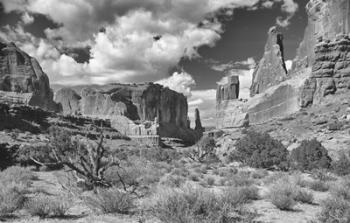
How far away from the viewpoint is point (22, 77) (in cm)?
14175

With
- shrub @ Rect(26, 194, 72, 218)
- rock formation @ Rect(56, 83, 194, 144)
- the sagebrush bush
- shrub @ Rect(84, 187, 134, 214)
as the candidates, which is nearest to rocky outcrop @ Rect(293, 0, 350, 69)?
the sagebrush bush

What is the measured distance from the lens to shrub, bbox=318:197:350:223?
7.21 metres

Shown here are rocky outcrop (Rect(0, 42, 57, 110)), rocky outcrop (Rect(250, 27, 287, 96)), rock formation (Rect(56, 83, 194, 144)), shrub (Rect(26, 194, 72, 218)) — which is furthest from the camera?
rock formation (Rect(56, 83, 194, 144))

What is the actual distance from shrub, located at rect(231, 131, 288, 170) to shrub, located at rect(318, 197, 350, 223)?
18.0 meters

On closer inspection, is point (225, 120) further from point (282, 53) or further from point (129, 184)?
point (129, 184)

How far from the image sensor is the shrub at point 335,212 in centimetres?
721

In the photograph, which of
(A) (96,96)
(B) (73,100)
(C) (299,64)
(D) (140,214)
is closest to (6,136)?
(D) (140,214)

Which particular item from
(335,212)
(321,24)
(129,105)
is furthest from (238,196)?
(129,105)

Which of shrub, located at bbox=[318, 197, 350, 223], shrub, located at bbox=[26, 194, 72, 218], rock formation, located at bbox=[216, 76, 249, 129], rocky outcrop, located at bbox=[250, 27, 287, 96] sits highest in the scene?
rocky outcrop, located at bbox=[250, 27, 287, 96]

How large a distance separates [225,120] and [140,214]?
433ft

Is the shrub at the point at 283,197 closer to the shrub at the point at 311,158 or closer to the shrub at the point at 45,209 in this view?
the shrub at the point at 45,209

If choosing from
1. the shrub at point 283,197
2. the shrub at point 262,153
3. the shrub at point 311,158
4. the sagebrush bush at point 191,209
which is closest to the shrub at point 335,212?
the shrub at point 283,197

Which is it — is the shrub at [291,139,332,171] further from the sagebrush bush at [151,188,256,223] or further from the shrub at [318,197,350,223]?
the sagebrush bush at [151,188,256,223]

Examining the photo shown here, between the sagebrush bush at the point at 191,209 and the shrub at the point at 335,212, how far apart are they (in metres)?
1.74
